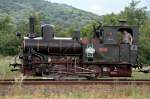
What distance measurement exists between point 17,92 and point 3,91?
1.58 m

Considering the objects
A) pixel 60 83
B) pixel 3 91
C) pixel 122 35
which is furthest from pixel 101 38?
pixel 3 91

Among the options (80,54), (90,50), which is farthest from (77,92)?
(80,54)

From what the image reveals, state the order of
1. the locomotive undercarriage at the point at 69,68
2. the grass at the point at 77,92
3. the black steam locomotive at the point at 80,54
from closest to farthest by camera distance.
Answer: the grass at the point at 77,92 → the locomotive undercarriage at the point at 69,68 → the black steam locomotive at the point at 80,54

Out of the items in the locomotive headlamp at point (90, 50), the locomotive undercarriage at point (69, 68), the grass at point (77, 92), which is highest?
the locomotive headlamp at point (90, 50)

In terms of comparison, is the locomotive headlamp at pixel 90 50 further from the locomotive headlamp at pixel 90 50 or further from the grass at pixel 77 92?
the grass at pixel 77 92

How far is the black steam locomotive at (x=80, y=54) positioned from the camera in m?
21.1

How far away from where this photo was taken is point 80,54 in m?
21.5

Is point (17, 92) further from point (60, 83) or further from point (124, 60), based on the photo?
point (124, 60)

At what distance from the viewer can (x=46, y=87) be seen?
16.4 metres

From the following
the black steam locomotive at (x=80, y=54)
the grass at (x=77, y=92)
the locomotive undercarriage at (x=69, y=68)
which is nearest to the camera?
the grass at (x=77, y=92)

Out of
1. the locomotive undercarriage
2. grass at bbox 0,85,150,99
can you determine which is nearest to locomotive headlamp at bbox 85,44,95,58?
the locomotive undercarriage

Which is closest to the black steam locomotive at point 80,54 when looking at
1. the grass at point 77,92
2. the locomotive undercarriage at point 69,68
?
the locomotive undercarriage at point 69,68

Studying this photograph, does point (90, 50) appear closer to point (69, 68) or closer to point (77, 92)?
point (69, 68)

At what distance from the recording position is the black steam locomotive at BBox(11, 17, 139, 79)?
21094 millimetres
